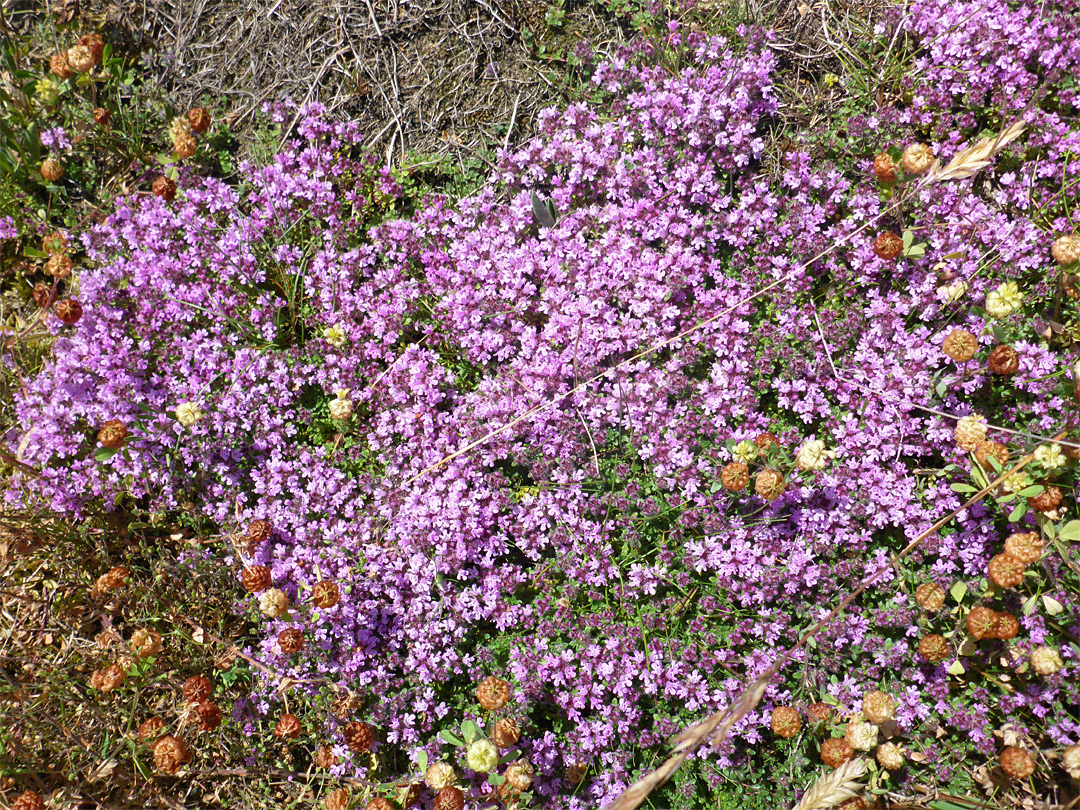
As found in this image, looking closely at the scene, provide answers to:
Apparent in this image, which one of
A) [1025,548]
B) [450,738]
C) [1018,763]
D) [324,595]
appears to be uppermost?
[324,595]

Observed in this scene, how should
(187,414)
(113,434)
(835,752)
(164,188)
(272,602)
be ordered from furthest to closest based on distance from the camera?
(164,188) → (187,414) → (113,434) → (272,602) → (835,752)

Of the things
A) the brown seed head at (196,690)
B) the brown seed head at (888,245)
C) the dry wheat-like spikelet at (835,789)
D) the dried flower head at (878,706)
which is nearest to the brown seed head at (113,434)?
the brown seed head at (196,690)

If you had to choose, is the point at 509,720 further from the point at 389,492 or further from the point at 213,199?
the point at 213,199

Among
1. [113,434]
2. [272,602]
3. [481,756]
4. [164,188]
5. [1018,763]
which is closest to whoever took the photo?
[481,756]

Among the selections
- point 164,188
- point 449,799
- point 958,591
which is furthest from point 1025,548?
point 164,188

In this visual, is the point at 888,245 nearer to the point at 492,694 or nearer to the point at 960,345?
the point at 960,345

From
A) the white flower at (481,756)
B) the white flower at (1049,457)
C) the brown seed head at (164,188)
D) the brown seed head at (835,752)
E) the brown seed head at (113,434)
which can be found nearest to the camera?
the white flower at (481,756)

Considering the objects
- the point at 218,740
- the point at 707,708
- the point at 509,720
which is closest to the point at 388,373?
the point at 509,720

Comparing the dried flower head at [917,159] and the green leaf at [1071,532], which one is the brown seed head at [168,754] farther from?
the dried flower head at [917,159]
